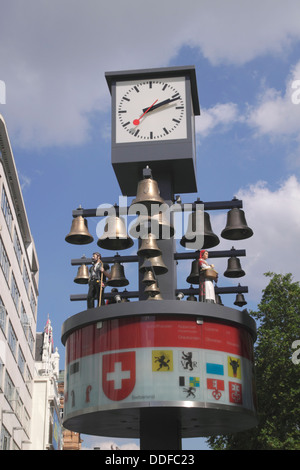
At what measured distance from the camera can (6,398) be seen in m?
57.6

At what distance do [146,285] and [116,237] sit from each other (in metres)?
1.85

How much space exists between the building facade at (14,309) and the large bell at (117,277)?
28.5 metres

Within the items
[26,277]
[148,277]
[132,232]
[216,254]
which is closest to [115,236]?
[132,232]

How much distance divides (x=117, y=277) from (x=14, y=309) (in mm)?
38737

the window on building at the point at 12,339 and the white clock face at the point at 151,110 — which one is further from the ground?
the window on building at the point at 12,339

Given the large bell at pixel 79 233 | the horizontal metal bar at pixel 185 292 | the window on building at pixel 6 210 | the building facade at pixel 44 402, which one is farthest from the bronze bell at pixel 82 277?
the building facade at pixel 44 402

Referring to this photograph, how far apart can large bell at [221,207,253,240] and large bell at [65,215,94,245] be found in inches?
164

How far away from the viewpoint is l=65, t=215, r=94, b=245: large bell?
908 inches

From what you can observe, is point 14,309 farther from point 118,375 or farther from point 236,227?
point 118,375

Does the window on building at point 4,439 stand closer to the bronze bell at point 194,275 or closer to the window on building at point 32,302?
the window on building at point 32,302

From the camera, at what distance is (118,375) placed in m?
19.5

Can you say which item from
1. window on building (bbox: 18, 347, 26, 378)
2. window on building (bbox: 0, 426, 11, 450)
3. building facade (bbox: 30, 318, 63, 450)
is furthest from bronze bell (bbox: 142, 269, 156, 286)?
building facade (bbox: 30, 318, 63, 450)

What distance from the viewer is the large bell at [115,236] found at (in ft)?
74.3
